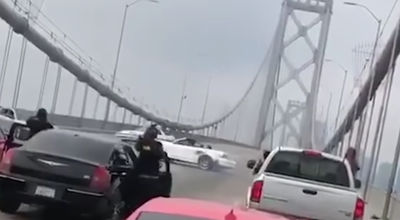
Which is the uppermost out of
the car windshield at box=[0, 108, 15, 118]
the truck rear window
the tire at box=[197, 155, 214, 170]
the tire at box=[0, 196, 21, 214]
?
the truck rear window

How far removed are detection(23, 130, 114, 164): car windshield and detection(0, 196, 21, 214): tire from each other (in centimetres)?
77

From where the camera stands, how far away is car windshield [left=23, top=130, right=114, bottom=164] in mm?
12938

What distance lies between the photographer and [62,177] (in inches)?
497

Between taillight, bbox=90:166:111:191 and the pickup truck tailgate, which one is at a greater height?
the pickup truck tailgate

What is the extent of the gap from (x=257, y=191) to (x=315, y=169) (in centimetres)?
172

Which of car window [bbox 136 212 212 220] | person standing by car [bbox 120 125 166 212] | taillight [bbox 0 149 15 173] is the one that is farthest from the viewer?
person standing by car [bbox 120 125 166 212]

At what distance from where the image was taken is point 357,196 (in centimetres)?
1223

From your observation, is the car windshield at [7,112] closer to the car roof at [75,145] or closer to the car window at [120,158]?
the car window at [120,158]

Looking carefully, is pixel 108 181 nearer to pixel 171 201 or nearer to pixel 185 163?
pixel 171 201

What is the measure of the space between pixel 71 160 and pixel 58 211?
1.44 meters

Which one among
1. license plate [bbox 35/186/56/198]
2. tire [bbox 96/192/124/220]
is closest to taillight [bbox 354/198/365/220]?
tire [bbox 96/192/124/220]

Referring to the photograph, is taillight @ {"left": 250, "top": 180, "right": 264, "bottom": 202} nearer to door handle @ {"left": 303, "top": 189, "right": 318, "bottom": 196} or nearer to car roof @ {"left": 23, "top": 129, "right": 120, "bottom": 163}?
door handle @ {"left": 303, "top": 189, "right": 318, "bottom": 196}

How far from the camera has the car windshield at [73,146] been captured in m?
12.9

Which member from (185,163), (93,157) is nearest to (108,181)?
(93,157)
